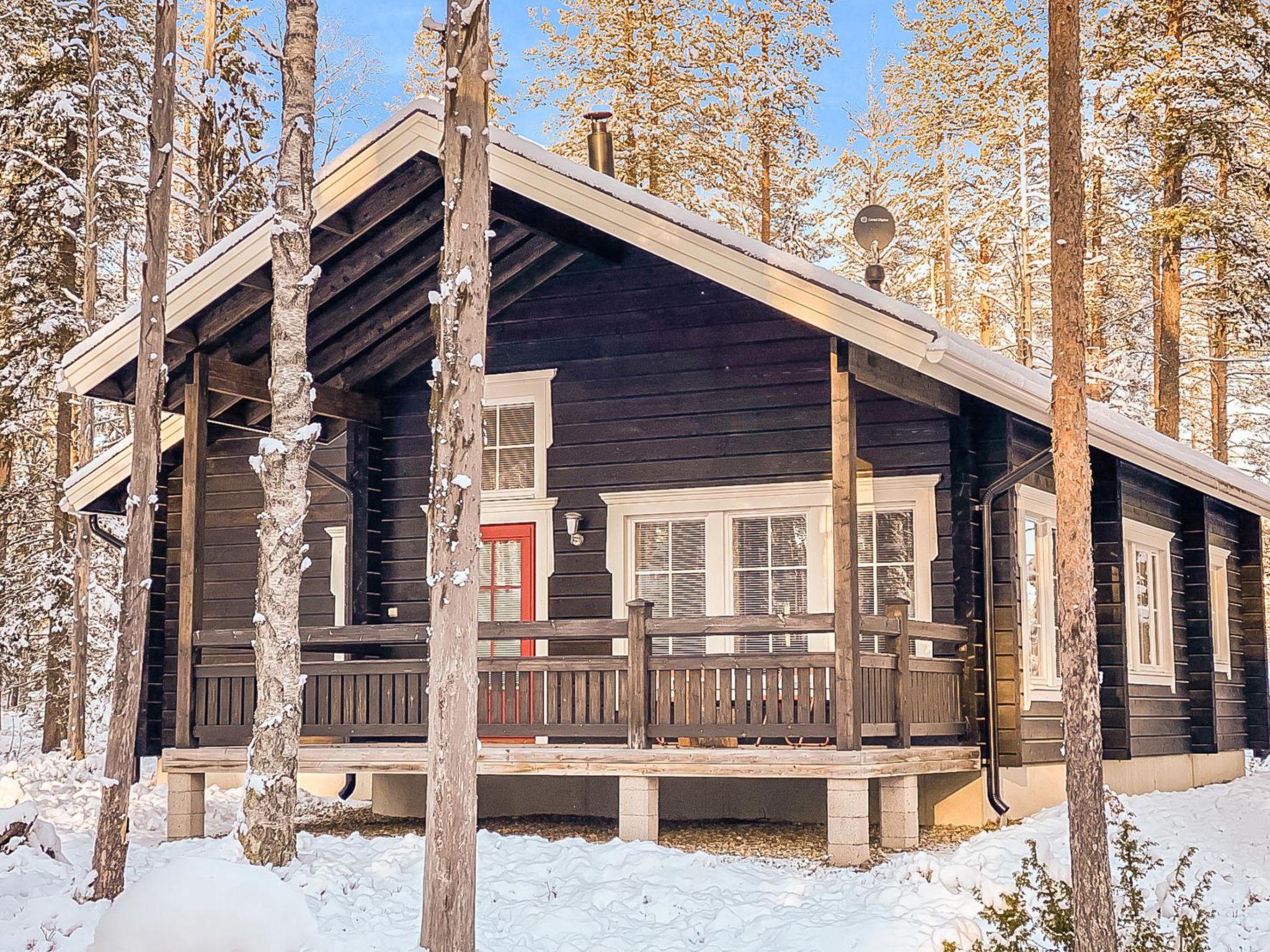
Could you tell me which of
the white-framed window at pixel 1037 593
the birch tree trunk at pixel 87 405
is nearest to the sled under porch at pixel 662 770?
the white-framed window at pixel 1037 593

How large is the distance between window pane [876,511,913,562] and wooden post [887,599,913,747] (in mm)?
1426

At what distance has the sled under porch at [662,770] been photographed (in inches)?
388

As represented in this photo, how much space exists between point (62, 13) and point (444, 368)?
15.6 meters

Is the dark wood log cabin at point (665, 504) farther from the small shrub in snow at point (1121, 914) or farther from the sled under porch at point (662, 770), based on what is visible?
the small shrub in snow at point (1121, 914)

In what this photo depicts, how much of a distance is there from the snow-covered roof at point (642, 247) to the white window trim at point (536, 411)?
96.1 inches

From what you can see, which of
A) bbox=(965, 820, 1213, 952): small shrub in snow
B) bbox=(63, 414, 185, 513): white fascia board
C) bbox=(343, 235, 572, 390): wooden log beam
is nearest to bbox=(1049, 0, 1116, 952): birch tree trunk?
bbox=(965, 820, 1213, 952): small shrub in snow

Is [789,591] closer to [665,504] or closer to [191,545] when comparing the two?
[665,504]

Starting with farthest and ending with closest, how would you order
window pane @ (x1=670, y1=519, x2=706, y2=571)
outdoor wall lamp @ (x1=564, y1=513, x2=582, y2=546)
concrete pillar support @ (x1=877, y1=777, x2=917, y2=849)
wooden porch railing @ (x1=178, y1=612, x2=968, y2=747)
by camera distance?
outdoor wall lamp @ (x1=564, y1=513, x2=582, y2=546) < window pane @ (x1=670, y1=519, x2=706, y2=571) < concrete pillar support @ (x1=877, y1=777, x2=917, y2=849) < wooden porch railing @ (x1=178, y1=612, x2=968, y2=747)

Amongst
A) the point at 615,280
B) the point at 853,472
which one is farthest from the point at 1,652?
the point at 853,472

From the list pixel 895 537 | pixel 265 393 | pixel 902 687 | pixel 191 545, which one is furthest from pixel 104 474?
pixel 902 687

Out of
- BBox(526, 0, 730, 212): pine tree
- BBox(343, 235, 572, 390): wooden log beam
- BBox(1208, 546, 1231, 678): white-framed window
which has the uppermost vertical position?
BBox(526, 0, 730, 212): pine tree

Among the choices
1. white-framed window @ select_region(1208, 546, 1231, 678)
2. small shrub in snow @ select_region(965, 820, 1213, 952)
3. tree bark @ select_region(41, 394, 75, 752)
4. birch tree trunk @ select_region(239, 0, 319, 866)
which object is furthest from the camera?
tree bark @ select_region(41, 394, 75, 752)

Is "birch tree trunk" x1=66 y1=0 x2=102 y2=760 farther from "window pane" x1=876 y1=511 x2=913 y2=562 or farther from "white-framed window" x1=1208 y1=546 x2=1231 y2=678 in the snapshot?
"white-framed window" x1=1208 y1=546 x2=1231 y2=678

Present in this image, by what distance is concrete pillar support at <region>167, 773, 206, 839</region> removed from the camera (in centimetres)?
1177
